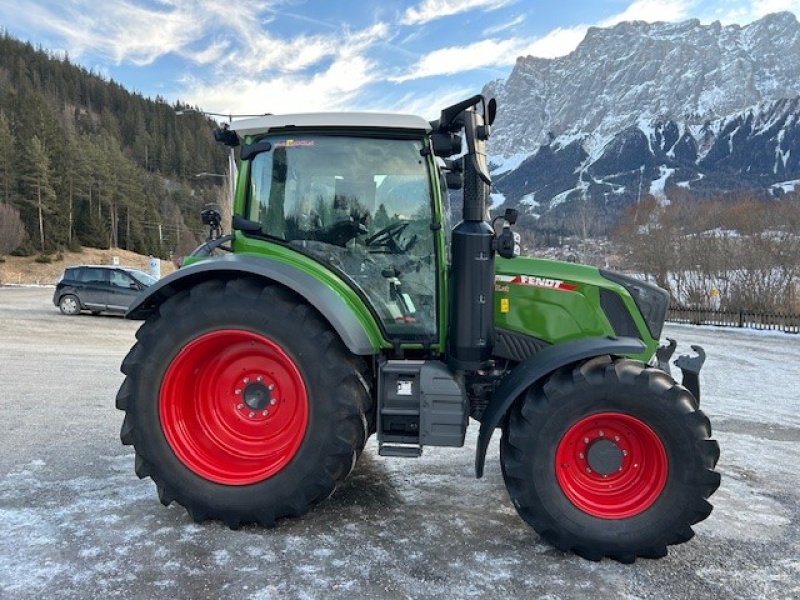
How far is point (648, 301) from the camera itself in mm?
3461

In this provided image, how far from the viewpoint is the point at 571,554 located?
9.68ft

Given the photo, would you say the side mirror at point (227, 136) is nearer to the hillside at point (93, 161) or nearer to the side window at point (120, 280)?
the side window at point (120, 280)

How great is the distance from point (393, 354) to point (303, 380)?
24.3 inches

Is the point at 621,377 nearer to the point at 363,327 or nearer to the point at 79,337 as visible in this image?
the point at 363,327

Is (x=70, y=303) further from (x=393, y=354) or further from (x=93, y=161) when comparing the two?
(x=93, y=161)

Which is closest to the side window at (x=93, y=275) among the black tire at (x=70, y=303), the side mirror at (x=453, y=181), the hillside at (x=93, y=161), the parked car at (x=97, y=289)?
the parked car at (x=97, y=289)

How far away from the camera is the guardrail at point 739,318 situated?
769 inches

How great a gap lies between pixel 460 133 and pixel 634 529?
7.53ft

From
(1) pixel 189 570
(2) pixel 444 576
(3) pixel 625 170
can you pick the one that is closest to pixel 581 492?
(2) pixel 444 576

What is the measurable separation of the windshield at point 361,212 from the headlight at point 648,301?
1.19 meters

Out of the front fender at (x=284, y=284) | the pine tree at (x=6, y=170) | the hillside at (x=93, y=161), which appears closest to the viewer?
the front fender at (x=284, y=284)

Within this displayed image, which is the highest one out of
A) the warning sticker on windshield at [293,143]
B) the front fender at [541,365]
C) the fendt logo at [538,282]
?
the warning sticker on windshield at [293,143]

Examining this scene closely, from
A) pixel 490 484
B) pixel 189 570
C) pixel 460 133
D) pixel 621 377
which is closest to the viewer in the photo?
pixel 189 570

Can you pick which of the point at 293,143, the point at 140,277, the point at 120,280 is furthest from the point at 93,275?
the point at 293,143
